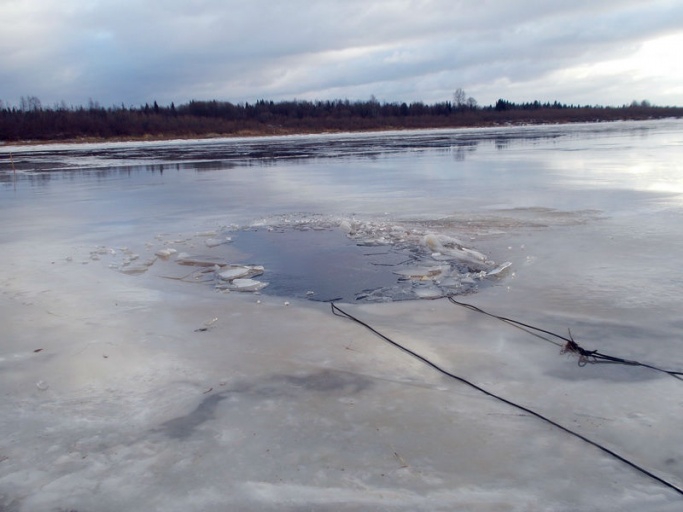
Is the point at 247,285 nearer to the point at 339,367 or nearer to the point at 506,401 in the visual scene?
the point at 339,367

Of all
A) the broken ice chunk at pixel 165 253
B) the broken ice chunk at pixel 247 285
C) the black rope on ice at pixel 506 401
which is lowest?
the black rope on ice at pixel 506 401

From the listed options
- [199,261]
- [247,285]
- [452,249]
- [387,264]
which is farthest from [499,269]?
[199,261]

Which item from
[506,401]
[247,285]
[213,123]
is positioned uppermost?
[213,123]

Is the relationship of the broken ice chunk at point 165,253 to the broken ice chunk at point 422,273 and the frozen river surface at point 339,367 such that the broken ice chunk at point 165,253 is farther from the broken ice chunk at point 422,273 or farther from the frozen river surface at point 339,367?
the broken ice chunk at point 422,273

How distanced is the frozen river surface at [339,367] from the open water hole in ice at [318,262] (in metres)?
0.05

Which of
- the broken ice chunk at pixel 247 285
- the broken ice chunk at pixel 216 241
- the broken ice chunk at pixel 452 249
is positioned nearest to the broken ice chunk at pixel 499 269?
the broken ice chunk at pixel 452 249

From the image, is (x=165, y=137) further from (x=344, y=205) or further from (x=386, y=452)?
(x=386, y=452)

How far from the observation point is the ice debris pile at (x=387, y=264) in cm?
561

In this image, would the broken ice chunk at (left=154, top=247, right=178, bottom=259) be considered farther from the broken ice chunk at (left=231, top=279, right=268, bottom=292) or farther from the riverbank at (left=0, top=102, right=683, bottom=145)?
the riverbank at (left=0, top=102, right=683, bottom=145)

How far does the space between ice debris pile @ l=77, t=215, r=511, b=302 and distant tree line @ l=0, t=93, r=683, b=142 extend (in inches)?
2111

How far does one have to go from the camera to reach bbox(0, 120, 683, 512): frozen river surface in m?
2.59

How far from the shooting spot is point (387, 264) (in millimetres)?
6504

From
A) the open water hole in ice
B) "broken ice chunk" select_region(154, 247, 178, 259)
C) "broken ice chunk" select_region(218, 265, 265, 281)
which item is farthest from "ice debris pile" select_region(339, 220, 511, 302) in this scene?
"broken ice chunk" select_region(154, 247, 178, 259)

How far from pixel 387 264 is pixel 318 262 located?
82 centimetres
